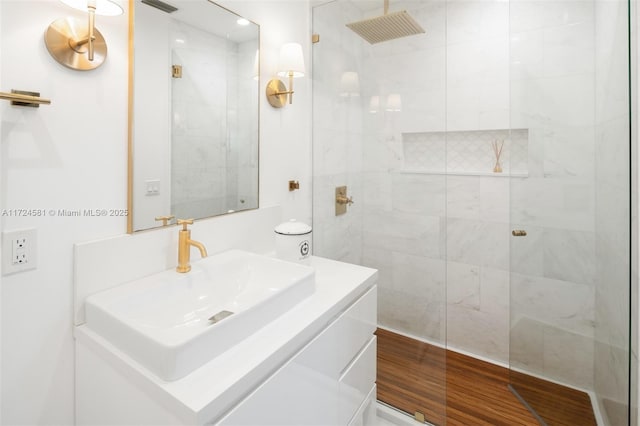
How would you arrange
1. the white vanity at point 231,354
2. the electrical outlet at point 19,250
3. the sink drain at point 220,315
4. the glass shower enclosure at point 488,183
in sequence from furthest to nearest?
the glass shower enclosure at point 488,183 → the sink drain at point 220,315 → the electrical outlet at point 19,250 → the white vanity at point 231,354

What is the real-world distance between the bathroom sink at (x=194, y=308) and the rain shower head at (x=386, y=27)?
1.21 m

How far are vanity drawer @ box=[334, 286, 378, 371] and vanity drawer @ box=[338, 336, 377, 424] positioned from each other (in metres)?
0.03

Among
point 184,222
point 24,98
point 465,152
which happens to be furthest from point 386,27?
point 24,98

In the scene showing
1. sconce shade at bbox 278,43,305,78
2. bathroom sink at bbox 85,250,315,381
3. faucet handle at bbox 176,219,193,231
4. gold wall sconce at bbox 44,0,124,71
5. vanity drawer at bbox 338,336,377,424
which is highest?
sconce shade at bbox 278,43,305,78

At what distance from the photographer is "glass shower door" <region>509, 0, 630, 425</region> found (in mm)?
1299

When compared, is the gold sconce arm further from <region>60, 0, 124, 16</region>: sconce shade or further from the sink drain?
the sink drain

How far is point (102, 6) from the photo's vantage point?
106 cm

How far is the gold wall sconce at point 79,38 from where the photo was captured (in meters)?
1.00

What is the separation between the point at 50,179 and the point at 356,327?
46.0 inches

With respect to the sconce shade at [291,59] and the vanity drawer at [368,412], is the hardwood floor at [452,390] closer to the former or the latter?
the vanity drawer at [368,412]

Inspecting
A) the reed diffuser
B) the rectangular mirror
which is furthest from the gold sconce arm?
the reed diffuser

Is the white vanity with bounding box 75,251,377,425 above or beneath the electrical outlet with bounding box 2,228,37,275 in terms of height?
beneath

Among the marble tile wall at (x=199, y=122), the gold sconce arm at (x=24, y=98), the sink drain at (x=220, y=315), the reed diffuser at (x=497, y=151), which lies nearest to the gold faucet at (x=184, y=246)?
the marble tile wall at (x=199, y=122)

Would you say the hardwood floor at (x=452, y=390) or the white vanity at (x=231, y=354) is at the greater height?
the white vanity at (x=231, y=354)
